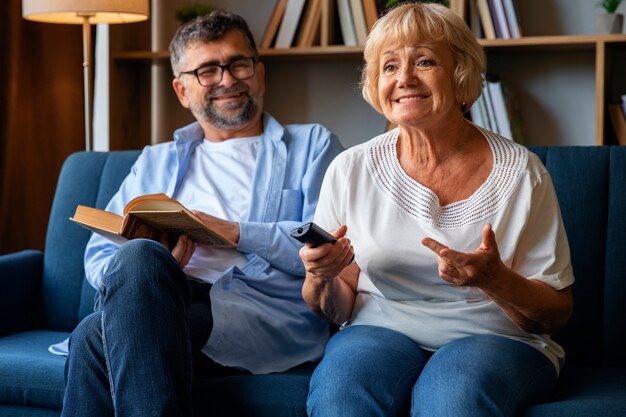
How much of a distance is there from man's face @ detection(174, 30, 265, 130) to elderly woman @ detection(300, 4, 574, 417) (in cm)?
46

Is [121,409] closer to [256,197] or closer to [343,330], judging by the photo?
[343,330]

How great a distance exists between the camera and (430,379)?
1.56 metres

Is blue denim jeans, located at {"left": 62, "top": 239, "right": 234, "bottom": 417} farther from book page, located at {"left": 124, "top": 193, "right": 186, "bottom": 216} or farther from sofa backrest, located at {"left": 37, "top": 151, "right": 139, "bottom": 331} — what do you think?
sofa backrest, located at {"left": 37, "top": 151, "right": 139, "bottom": 331}

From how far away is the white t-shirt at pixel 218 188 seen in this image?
210 centimetres

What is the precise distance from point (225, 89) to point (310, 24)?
868 millimetres

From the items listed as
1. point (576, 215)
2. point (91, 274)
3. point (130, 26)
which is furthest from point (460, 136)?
point (130, 26)

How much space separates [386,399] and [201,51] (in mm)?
1084

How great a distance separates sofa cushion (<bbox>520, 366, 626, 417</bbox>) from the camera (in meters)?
1.57

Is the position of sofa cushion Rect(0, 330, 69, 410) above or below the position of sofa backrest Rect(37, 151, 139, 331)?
below

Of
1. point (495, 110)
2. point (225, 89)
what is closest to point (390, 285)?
point (225, 89)

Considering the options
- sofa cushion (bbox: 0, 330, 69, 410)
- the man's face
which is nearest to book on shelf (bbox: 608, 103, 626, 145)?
the man's face

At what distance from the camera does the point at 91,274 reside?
2.19m

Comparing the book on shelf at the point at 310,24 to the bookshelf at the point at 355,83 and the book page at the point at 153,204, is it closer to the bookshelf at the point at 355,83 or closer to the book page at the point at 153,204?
the bookshelf at the point at 355,83

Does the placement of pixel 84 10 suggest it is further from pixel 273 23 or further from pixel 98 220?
pixel 98 220
